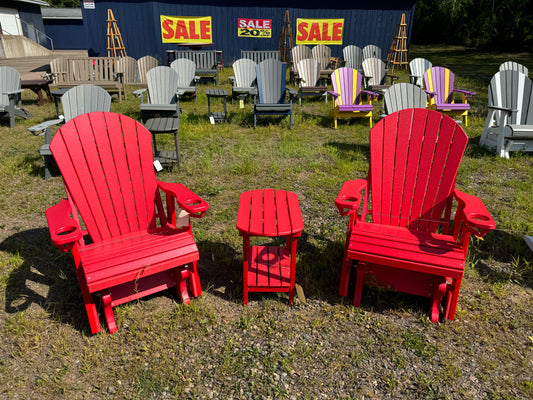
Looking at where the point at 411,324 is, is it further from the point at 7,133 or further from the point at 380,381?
the point at 7,133

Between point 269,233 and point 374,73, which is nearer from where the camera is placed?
point 269,233

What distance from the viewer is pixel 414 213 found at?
2.96 m

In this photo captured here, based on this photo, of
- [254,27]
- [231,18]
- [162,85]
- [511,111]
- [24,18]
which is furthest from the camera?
[24,18]

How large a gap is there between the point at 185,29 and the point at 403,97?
33.2 ft

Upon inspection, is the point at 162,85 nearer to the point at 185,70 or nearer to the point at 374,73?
the point at 185,70

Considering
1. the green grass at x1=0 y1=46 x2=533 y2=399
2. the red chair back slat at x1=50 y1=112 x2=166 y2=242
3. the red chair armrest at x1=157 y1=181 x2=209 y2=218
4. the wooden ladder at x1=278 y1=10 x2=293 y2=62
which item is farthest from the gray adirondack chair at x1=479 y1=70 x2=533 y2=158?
the wooden ladder at x1=278 y1=10 x2=293 y2=62

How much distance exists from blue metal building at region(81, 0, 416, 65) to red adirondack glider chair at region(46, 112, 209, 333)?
11823 millimetres

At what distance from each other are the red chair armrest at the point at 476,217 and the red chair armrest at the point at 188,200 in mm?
1653

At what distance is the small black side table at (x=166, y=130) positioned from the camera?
4.55m

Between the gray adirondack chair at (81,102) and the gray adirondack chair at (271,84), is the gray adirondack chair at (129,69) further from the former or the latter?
the gray adirondack chair at (81,102)

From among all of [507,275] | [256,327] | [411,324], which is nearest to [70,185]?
[256,327]

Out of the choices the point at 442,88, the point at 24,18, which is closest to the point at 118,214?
the point at 442,88

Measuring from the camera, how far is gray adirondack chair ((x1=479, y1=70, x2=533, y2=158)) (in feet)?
17.4

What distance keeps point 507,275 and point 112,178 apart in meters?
3.18
